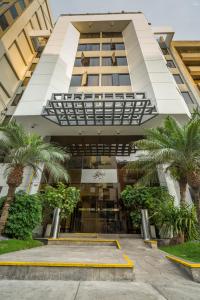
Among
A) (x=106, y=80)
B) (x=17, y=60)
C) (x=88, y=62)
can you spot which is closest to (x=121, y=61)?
(x=88, y=62)

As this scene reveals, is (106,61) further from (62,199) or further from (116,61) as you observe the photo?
(62,199)

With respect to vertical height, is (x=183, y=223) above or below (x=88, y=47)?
below

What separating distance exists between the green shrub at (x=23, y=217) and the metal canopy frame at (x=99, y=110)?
6.40 m

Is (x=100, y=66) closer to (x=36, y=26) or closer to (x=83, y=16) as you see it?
(x=83, y=16)

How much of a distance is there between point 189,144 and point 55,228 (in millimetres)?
8753

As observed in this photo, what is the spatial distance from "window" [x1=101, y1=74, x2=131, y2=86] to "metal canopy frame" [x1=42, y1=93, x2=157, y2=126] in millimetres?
5685

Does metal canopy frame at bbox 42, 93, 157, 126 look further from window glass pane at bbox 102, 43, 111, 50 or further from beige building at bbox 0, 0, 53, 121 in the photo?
window glass pane at bbox 102, 43, 111, 50

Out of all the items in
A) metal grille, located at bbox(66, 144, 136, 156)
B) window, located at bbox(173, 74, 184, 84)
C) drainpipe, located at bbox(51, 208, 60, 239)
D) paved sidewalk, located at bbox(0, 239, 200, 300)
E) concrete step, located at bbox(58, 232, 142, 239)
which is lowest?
paved sidewalk, located at bbox(0, 239, 200, 300)

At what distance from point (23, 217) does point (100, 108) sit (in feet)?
27.7

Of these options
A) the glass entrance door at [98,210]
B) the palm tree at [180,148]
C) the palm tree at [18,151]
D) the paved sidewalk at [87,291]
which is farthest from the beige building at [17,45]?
the paved sidewalk at [87,291]

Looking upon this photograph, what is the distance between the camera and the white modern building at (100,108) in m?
12.5

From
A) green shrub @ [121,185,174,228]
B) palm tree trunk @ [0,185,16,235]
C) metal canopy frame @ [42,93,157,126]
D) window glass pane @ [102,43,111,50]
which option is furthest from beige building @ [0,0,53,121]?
green shrub @ [121,185,174,228]

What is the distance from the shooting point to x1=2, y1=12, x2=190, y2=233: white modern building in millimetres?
12508

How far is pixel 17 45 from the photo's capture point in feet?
68.7
